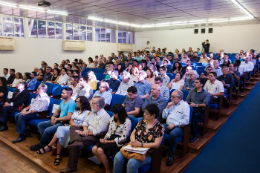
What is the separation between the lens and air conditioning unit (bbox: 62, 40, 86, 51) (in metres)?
10.2

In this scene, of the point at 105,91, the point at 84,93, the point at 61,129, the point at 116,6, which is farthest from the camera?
the point at 116,6

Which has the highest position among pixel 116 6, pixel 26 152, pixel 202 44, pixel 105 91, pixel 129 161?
pixel 116 6

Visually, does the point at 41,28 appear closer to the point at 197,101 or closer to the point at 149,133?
the point at 197,101

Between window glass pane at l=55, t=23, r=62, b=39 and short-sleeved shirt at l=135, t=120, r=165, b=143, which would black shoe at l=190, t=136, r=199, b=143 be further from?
window glass pane at l=55, t=23, r=62, b=39

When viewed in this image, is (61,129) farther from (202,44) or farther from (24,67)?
(202,44)

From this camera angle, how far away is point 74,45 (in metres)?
10.6

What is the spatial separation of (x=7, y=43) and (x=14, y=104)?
569cm

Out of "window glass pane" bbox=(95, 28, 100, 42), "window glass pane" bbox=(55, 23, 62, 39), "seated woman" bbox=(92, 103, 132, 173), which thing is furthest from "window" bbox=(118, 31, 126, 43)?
"seated woman" bbox=(92, 103, 132, 173)

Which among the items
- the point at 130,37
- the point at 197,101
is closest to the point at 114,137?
the point at 197,101

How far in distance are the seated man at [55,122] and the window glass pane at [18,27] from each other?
732cm

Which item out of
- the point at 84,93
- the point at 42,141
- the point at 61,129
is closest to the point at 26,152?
the point at 42,141

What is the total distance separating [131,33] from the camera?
14898 millimetres

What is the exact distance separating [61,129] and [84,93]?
4.42 feet

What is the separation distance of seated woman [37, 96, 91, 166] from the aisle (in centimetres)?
164
